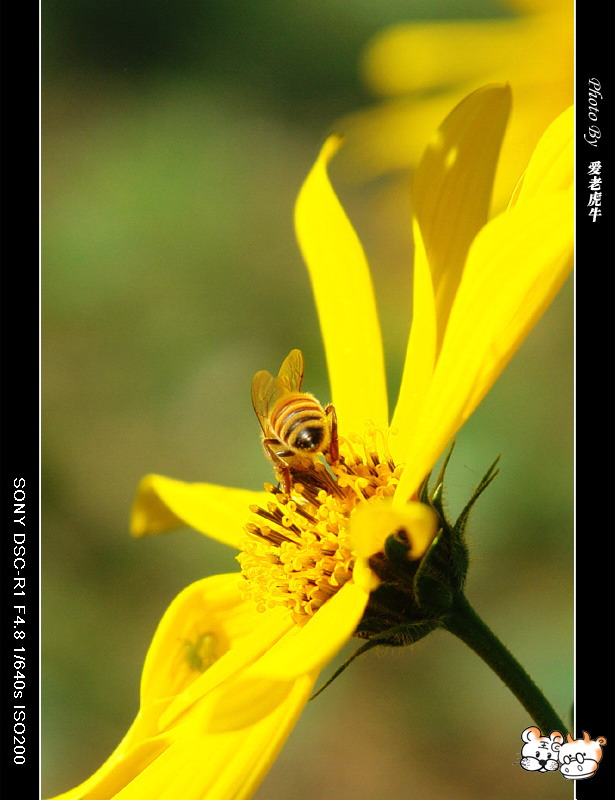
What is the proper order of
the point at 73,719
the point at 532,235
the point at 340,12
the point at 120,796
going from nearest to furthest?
1. the point at 532,235
2. the point at 120,796
3. the point at 340,12
4. the point at 73,719

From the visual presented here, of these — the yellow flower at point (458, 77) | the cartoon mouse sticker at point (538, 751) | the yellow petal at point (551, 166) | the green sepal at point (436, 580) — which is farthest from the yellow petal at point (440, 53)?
the cartoon mouse sticker at point (538, 751)

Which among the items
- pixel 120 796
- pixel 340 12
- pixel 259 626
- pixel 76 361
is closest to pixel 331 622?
pixel 259 626

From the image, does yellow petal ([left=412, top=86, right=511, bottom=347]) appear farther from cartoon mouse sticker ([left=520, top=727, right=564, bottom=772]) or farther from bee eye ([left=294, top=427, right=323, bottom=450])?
cartoon mouse sticker ([left=520, top=727, right=564, bottom=772])

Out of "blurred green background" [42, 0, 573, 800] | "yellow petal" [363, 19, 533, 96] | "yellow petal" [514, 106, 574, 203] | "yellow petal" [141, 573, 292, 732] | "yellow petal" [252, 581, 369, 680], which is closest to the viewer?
"yellow petal" [252, 581, 369, 680]

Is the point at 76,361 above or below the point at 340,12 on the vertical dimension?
below

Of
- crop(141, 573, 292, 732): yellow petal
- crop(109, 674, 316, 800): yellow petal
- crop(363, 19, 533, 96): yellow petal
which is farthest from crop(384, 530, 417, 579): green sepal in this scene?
crop(363, 19, 533, 96): yellow petal
